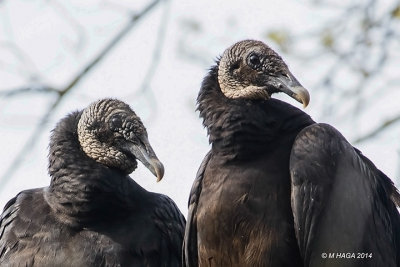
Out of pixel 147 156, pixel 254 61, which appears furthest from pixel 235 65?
pixel 147 156

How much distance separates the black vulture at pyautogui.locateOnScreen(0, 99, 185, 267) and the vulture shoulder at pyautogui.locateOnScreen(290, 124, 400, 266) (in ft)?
2.98

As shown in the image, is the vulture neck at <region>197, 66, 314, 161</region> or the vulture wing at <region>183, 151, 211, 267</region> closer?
the vulture neck at <region>197, 66, 314, 161</region>

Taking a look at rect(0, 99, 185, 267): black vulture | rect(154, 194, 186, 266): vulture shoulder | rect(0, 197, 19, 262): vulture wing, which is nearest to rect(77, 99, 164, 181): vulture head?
rect(0, 99, 185, 267): black vulture

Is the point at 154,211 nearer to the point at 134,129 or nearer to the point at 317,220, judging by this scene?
the point at 134,129

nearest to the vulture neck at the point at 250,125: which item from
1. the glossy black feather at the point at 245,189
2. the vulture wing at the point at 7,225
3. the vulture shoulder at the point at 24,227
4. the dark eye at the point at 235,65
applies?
the glossy black feather at the point at 245,189

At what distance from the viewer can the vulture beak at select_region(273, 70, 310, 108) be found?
27.0ft

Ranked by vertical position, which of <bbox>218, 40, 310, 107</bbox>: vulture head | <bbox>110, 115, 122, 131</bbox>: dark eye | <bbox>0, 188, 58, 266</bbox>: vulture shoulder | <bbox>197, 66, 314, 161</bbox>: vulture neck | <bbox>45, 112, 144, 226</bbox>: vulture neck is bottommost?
<bbox>0, 188, 58, 266</bbox>: vulture shoulder

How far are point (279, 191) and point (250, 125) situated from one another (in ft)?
1.53

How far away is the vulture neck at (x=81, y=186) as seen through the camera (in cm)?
873

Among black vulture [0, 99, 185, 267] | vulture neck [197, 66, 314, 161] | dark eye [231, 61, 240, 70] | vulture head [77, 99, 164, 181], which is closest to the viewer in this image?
vulture neck [197, 66, 314, 161]

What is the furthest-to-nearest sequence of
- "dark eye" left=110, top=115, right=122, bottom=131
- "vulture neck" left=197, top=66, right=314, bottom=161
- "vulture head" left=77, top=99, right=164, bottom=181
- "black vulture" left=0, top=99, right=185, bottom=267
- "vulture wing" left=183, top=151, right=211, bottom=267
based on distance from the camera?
"dark eye" left=110, top=115, right=122, bottom=131 → "vulture head" left=77, top=99, right=164, bottom=181 → "black vulture" left=0, top=99, right=185, bottom=267 → "vulture wing" left=183, top=151, right=211, bottom=267 → "vulture neck" left=197, top=66, right=314, bottom=161

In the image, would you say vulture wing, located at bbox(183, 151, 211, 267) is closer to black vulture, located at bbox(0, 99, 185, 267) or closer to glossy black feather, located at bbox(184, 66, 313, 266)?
glossy black feather, located at bbox(184, 66, 313, 266)

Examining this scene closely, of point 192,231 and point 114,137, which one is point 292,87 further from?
point 114,137

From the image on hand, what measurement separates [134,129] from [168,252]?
2.66 feet
